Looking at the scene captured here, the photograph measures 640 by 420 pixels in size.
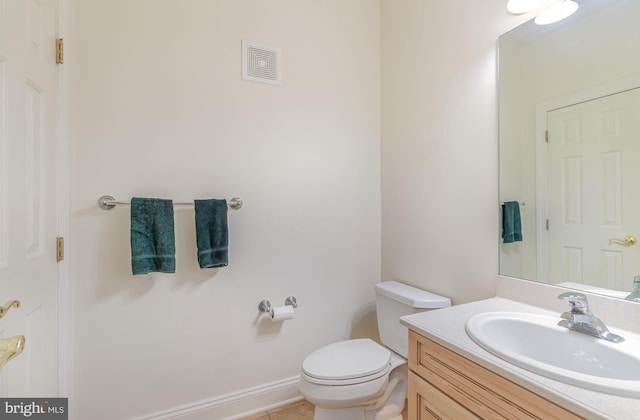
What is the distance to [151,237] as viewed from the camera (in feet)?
4.48

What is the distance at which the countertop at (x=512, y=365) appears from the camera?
565 millimetres

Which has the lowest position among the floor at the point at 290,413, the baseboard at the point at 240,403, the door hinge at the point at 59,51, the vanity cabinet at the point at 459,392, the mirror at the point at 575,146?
the floor at the point at 290,413

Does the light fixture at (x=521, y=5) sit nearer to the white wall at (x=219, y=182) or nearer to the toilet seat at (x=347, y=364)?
the white wall at (x=219, y=182)

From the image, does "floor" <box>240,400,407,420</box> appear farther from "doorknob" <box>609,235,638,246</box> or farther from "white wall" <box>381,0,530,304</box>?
"doorknob" <box>609,235,638,246</box>

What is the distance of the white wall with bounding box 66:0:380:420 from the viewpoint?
1.35 metres

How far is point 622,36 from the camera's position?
929 millimetres

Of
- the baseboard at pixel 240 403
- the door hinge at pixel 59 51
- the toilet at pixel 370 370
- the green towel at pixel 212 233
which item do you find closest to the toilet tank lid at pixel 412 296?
the toilet at pixel 370 370

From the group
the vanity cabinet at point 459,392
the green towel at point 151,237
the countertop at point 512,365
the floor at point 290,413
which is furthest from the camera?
the floor at point 290,413

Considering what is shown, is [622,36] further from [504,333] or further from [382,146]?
[382,146]

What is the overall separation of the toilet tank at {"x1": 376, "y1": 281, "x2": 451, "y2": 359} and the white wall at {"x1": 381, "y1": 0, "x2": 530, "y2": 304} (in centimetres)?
10

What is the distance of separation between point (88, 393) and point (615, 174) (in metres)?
2.34

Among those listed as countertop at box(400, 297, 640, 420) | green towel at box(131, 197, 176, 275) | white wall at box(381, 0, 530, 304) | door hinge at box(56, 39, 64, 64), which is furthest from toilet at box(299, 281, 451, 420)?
door hinge at box(56, 39, 64, 64)

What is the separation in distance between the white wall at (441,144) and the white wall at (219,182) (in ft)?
0.58

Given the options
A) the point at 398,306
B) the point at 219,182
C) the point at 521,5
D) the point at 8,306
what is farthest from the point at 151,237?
the point at 521,5
